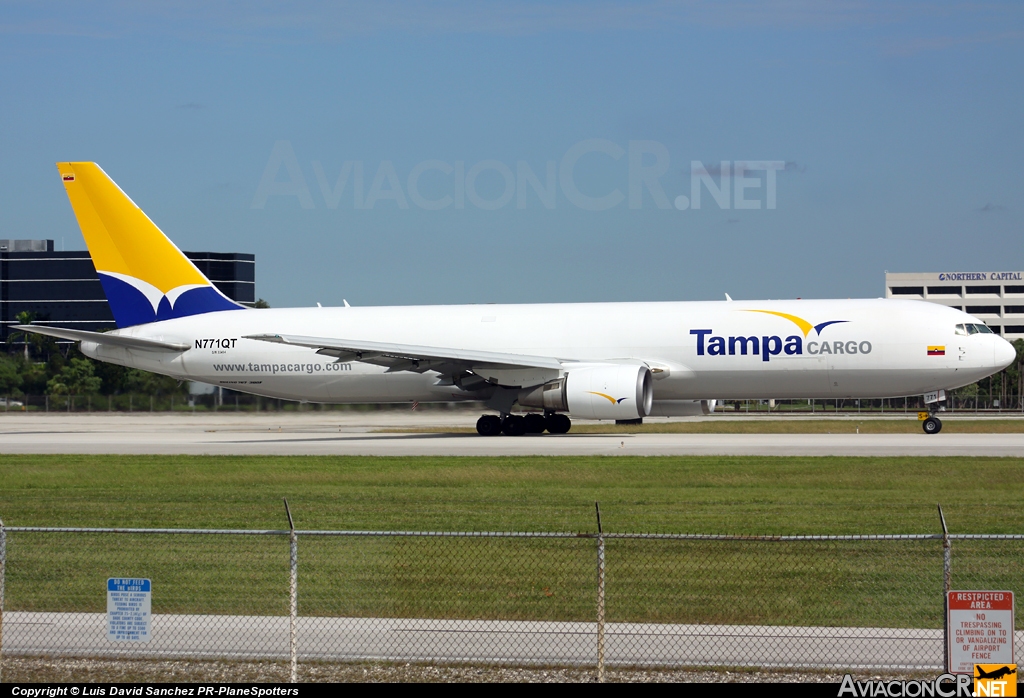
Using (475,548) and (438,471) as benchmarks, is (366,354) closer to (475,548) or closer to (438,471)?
(438,471)

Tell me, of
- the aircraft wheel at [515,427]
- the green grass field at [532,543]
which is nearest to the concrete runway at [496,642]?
the green grass field at [532,543]

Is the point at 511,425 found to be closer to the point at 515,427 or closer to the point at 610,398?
the point at 515,427

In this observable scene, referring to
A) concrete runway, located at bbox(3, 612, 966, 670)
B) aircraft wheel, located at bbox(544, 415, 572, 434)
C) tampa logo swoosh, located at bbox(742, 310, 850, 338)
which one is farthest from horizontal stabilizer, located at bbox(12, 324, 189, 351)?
concrete runway, located at bbox(3, 612, 966, 670)

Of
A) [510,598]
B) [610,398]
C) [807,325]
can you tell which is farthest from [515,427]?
[510,598]

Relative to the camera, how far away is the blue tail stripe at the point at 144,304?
40906mm

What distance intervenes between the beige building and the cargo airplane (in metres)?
136

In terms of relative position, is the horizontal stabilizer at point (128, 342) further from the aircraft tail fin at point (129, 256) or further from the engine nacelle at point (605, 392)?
the engine nacelle at point (605, 392)

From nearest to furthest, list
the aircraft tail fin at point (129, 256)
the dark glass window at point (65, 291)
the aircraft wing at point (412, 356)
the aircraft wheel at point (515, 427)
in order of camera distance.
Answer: the aircraft wing at point (412, 356)
the aircraft wheel at point (515, 427)
the aircraft tail fin at point (129, 256)
the dark glass window at point (65, 291)

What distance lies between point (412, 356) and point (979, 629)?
90.6ft

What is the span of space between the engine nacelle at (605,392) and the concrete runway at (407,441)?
914 mm

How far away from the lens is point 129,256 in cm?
4056

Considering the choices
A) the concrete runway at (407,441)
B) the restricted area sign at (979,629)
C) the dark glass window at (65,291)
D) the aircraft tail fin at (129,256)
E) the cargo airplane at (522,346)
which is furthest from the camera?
the dark glass window at (65,291)

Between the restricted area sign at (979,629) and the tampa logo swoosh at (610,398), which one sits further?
the tampa logo swoosh at (610,398)

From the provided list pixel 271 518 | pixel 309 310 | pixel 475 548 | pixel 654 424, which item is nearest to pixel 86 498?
pixel 271 518
